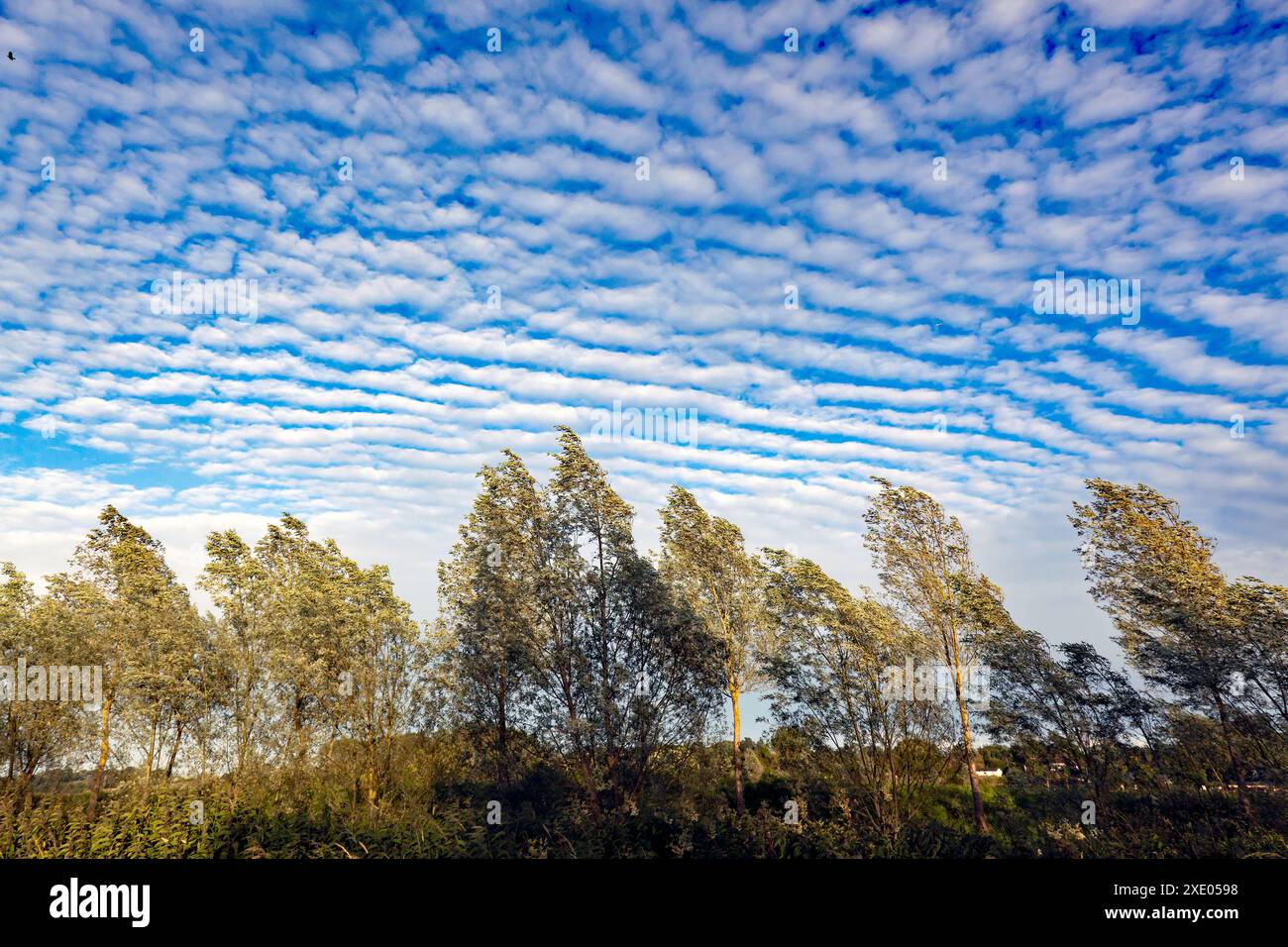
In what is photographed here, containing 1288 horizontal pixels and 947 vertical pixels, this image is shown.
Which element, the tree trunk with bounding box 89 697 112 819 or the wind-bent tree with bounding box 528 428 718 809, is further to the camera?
the tree trunk with bounding box 89 697 112 819

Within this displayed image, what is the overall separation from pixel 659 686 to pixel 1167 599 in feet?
73.2

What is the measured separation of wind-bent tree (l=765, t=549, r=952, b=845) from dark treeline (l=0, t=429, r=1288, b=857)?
10 centimetres

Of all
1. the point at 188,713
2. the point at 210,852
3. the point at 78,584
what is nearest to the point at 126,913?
the point at 210,852

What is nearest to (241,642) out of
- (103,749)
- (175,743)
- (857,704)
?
(175,743)

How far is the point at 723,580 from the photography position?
38.7 meters

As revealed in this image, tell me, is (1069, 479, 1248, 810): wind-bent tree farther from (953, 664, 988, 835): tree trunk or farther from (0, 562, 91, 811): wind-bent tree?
(0, 562, 91, 811): wind-bent tree

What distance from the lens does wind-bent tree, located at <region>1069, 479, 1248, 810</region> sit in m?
28.5

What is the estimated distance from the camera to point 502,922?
8.85 m

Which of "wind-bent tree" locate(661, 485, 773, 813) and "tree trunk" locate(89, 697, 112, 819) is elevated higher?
"wind-bent tree" locate(661, 485, 773, 813)

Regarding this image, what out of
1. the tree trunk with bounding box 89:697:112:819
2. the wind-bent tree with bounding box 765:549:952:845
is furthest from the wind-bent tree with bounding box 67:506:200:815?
the wind-bent tree with bounding box 765:549:952:845

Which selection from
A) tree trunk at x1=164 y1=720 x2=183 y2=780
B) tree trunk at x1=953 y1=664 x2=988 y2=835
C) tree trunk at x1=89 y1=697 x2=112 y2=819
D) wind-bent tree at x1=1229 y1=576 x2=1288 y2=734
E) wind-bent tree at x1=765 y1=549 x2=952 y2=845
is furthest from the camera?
tree trunk at x1=89 y1=697 x2=112 y2=819

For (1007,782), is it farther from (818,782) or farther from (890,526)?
(890,526)

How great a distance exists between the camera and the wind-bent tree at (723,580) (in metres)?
37.3

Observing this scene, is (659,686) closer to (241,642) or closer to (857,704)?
(857,704)
